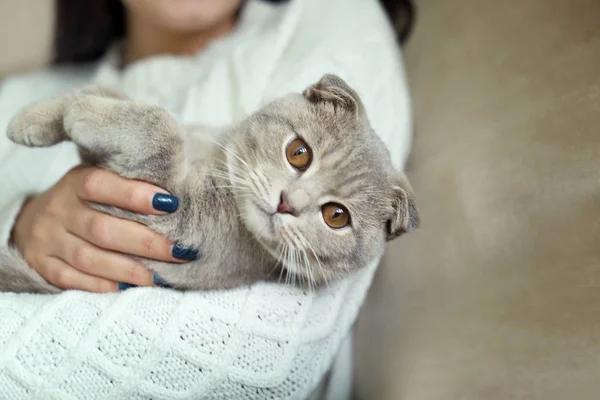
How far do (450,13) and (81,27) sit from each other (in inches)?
48.2

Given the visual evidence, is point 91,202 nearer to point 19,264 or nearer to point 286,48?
point 19,264

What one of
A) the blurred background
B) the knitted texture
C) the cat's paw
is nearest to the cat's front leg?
the cat's paw

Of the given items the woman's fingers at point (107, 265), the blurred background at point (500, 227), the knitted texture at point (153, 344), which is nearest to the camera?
the blurred background at point (500, 227)

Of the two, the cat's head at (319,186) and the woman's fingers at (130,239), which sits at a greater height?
the cat's head at (319,186)

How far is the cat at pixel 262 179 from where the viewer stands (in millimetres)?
839

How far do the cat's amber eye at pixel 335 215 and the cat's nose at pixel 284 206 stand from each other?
0.07 meters

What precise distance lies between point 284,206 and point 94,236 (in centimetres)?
39

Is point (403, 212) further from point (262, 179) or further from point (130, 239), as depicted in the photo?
point (130, 239)

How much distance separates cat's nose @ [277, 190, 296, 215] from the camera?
818 mm

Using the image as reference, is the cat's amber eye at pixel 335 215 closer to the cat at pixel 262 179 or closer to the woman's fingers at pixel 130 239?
the cat at pixel 262 179

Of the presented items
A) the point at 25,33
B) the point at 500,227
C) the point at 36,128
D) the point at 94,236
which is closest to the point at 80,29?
the point at 25,33

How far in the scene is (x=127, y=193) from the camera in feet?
2.85

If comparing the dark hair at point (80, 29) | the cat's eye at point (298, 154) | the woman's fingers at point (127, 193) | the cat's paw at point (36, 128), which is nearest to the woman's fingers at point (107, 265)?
the woman's fingers at point (127, 193)

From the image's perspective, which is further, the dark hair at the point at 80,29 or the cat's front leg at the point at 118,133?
the dark hair at the point at 80,29
